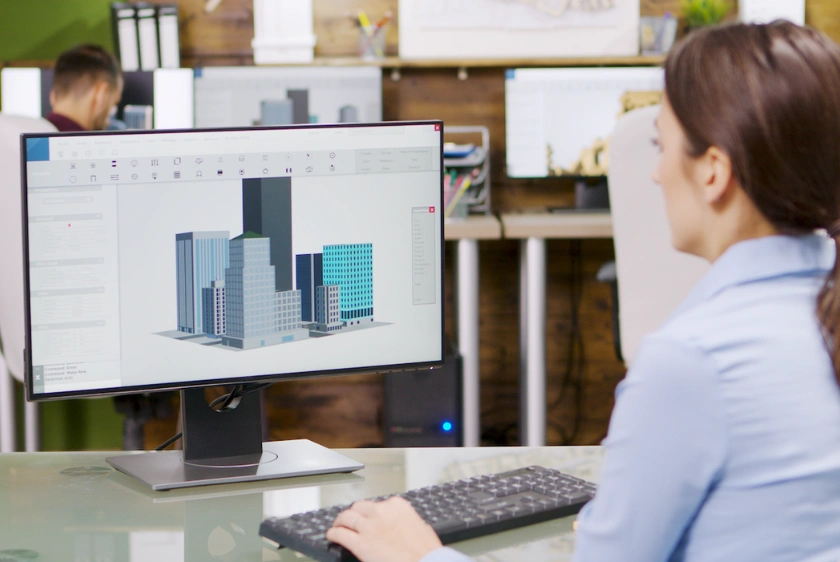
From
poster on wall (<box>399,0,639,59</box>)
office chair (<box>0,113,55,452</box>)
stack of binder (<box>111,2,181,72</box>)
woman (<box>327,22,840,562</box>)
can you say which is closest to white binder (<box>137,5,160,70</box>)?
stack of binder (<box>111,2,181,72</box>)

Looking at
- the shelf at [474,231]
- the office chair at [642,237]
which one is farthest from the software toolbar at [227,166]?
the shelf at [474,231]

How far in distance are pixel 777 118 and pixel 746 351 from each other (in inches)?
6.3

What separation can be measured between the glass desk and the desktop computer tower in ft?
5.42

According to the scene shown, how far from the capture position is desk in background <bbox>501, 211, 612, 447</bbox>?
2.88 metres

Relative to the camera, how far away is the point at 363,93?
3484 mm

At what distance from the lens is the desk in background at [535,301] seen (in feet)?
9.46

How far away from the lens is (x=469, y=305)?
9.45 feet

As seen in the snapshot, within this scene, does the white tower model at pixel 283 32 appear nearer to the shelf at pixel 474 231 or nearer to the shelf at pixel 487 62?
the shelf at pixel 487 62

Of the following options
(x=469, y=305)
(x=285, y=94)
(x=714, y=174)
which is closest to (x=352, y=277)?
(x=714, y=174)

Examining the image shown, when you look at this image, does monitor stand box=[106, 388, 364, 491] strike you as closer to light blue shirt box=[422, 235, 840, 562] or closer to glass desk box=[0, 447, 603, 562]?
glass desk box=[0, 447, 603, 562]

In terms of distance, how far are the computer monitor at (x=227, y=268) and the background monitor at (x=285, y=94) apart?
227 centimetres

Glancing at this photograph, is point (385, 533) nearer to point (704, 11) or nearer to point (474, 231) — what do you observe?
point (474, 231)

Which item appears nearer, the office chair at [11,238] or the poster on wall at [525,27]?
the office chair at [11,238]

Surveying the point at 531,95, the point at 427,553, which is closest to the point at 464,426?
the point at 531,95
